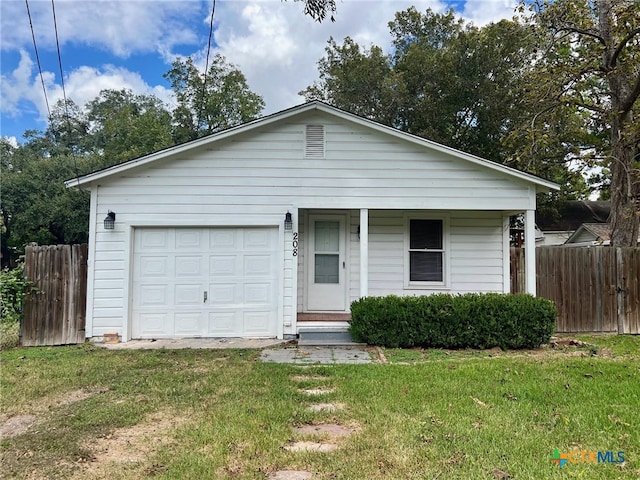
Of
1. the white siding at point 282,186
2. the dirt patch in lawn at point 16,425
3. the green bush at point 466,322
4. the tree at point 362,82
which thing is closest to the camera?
the dirt patch in lawn at point 16,425

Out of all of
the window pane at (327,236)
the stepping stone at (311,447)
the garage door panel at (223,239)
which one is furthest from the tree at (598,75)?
the stepping stone at (311,447)

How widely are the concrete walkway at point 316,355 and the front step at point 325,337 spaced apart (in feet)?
0.81

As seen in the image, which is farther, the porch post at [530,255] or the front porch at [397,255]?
the front porch at [397,255]

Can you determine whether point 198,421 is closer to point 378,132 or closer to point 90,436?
point 90,436

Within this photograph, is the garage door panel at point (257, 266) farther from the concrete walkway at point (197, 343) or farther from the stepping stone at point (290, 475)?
the stepping stone at point (290, 475)

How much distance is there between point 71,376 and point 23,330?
10.5ft

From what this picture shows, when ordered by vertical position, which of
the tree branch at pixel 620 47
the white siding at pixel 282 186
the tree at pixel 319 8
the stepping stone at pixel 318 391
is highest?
the tree branch at pixel 620 47

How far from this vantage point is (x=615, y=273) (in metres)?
9.04

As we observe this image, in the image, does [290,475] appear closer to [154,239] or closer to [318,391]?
[318,391]

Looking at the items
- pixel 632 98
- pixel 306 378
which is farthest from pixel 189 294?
pixel 632 98

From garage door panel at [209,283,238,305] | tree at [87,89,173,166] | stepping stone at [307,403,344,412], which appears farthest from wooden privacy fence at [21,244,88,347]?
tree at [87,89,173,166]

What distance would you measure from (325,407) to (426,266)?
18.3 feet

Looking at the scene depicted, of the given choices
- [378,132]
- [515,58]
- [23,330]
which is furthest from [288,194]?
[515,58]

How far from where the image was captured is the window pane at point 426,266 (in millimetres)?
9203
